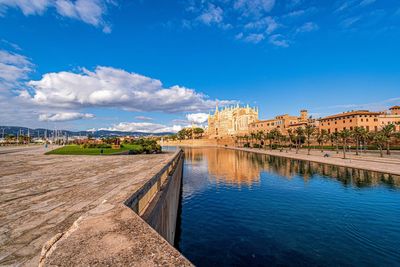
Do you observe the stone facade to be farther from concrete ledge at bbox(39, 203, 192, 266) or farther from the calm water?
concrete ledge at bbox(39, 203, 192, 266)

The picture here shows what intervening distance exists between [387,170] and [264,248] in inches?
1252

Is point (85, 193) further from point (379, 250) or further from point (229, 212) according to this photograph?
point (379, 250)

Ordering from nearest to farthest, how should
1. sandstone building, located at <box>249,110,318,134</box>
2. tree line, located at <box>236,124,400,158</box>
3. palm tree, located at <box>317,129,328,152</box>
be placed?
1. tree line, located at <box>236,124,400,158</box>
2. palm tree, located at <box>317,129,328,152</box>
3. sandstone building, located at <box>249,110,318,134</box>

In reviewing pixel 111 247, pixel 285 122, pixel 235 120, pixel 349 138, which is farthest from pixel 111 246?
pixel 235 120

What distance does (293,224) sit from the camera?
16250mm

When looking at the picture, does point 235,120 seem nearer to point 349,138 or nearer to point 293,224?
point 349,138

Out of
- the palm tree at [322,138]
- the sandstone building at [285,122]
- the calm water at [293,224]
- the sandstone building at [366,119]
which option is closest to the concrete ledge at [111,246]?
the calm water at [293,224]

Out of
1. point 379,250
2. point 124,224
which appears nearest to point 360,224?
point 379,250

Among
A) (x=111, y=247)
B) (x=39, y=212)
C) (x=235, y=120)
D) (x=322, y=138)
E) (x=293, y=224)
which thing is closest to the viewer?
(x=111, y=247)

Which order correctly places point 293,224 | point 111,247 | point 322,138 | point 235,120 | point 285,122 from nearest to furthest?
1. point 111,247
2. point 293,224
3. point 322,138
4. point 285,122
5. point 235,120

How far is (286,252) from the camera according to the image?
12.5 meters

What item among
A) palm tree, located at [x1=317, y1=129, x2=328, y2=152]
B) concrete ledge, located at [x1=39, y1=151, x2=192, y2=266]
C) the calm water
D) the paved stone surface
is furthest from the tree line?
concrete ledge, located at [x1=39, y1=151, x2=192, y2=266]

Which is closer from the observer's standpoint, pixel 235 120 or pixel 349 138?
pixel 349 138

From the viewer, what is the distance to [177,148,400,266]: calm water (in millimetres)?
12055
